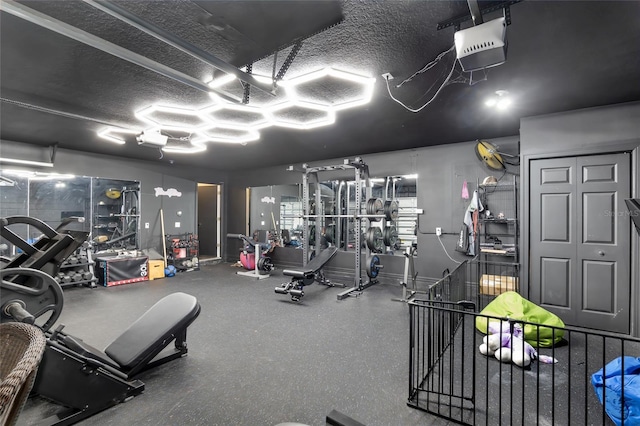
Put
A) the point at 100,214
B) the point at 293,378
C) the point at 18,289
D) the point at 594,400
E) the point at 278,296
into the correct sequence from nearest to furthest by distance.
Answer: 1. the point at 18,289
2. the point at 594,400
3. the point at 293,378
4. the point at 278,296
5. the point at 100,214

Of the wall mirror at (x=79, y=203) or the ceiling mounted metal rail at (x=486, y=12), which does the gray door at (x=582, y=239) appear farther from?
the wall mirror at (x=79, y=203)

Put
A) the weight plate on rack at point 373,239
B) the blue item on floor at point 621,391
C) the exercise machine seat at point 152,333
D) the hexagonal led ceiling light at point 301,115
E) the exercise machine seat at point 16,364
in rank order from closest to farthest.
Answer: the exercise machine seat at point 16,364, the blue item on floor at point 621,391, the exercise machine seat at point 152,333, the hexagonal led ceiling light at point 301,115, the weight plate on rack at point 373,239

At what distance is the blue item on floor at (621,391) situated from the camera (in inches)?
72.7

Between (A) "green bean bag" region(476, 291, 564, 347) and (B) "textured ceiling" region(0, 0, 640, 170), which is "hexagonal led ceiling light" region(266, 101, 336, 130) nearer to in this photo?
(B) "textured ceiling" region(0, 0, 640, 170)

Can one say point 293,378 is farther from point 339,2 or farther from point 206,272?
point 206,272

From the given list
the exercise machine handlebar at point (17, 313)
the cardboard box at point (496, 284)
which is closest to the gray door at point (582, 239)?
the cardboard box at point (496, 284)

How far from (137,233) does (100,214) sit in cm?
86

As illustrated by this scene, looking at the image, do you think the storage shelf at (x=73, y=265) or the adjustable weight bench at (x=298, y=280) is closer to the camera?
the adjustable weight bench at (x=298, y=280)

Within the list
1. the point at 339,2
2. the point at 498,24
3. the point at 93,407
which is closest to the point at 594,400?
the point at 498,24

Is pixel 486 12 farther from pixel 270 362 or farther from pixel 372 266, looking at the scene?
pixel 372 266

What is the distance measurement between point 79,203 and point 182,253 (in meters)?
2.41

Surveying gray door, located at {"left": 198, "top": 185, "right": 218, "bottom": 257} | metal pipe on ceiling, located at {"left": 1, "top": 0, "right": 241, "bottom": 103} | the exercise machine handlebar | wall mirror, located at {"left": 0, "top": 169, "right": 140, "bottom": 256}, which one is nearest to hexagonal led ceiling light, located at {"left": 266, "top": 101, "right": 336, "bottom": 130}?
metal pipe on ceiling, located at {"left": 1, "top": 0, "right": 241, "bottom": 103}

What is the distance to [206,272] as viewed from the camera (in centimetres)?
751

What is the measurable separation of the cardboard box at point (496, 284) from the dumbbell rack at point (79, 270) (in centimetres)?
729
